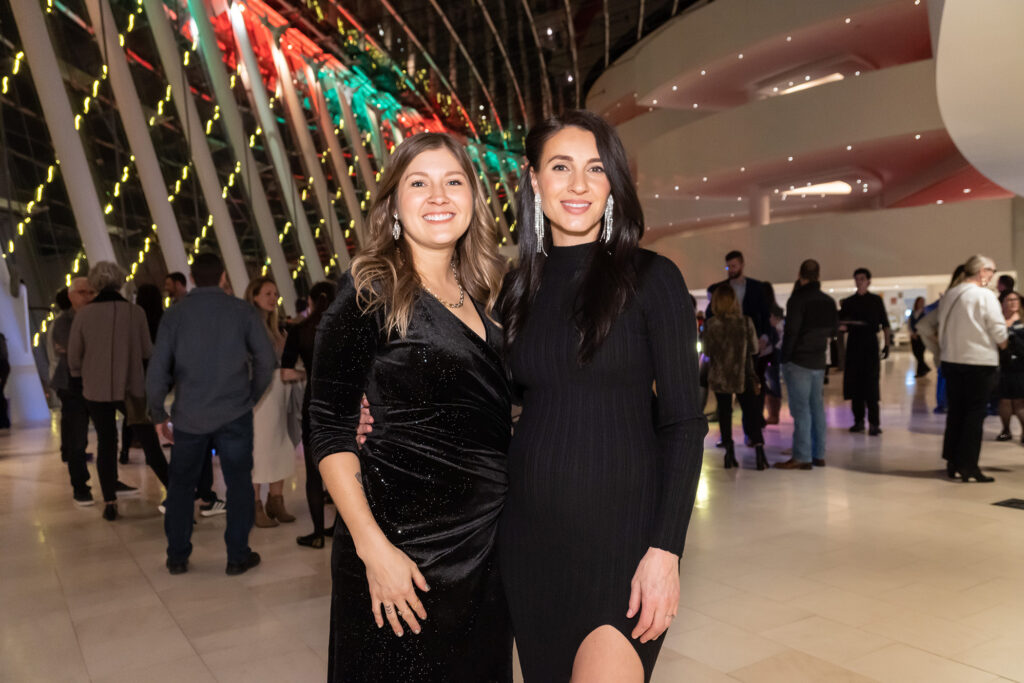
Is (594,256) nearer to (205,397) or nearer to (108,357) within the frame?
(205,397)

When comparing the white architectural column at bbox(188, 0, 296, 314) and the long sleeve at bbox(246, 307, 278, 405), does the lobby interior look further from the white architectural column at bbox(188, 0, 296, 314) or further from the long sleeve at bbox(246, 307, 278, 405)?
the long sleeve at bbox(246, 307, 278, 405)

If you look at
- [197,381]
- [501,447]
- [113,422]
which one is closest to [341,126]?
[113,422]

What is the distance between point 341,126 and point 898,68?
1467 centimetres

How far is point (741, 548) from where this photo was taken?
4.78 metres

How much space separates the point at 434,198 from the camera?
1.89 m

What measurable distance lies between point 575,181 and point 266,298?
4452mm

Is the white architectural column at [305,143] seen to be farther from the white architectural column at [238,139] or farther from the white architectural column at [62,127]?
the white architectural column at [62,127]

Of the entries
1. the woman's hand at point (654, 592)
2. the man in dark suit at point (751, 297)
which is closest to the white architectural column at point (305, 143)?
the man in dark suit at point (751, 297)

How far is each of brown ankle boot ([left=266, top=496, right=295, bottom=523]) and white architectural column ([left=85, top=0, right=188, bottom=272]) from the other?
712 centimetres

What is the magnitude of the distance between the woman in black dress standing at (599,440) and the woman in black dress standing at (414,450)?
0.09m

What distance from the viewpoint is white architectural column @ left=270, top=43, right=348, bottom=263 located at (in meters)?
18.6

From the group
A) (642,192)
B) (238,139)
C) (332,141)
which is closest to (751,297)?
(238,139)

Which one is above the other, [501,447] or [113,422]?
[501,447]

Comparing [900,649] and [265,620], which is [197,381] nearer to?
[265,620]
